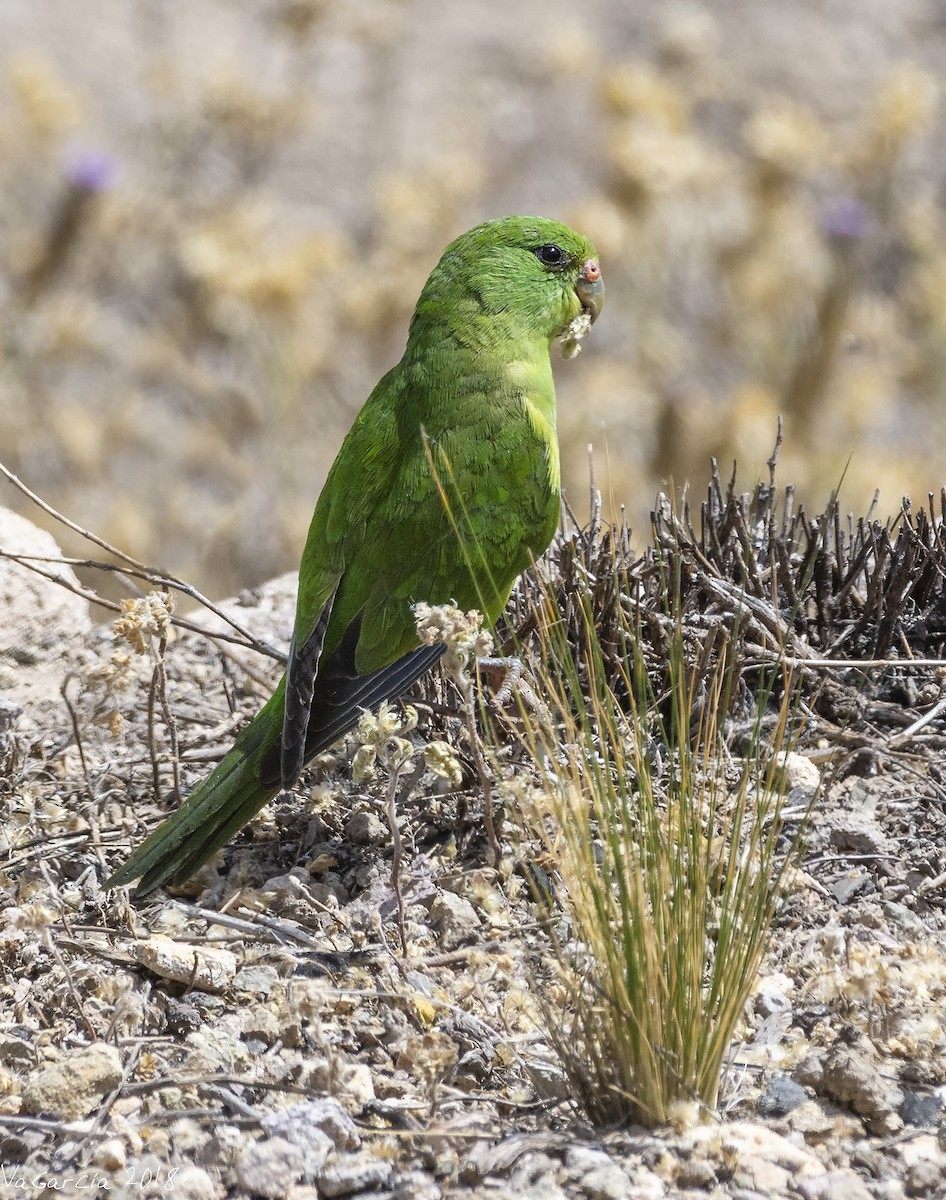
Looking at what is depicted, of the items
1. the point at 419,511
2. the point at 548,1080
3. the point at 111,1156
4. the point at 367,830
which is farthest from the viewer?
the point at 419,511

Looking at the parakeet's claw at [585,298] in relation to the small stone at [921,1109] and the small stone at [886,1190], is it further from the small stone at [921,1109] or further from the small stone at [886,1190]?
the small stone at [886,1190]

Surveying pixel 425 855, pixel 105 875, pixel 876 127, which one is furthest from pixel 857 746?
pixel 876 127

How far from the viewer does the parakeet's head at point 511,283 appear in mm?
3416

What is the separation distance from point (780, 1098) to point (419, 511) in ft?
5.03

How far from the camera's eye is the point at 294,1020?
2.31 m

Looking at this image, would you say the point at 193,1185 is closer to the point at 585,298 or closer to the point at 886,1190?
the point at 886,1190

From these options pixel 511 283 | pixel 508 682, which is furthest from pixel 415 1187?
pixel 511 283

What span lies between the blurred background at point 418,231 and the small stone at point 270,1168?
296cm

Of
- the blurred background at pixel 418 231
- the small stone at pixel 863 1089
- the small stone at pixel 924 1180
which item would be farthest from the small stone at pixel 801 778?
the blurred background at pixel 418 231

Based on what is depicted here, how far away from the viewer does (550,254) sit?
354cm

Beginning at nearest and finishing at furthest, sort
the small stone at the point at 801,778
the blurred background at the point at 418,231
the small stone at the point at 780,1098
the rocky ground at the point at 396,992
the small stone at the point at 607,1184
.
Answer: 1. the small stone at the point at 607,1184
2. the rocky ground at the point at 396,992
3. the small stone at the point at 780,1098
4. the small stone at the point at 801,778
5. the blurred background at the point at 418,231

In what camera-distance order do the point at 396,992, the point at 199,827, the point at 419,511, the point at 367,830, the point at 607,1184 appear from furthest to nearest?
the point at 419,511
the point at 367,830
the point at 199,827
the point at 396,992
the point at 607,1184

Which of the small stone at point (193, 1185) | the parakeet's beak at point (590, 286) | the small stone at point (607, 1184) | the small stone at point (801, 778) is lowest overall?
the small stone at point (193, 1185)

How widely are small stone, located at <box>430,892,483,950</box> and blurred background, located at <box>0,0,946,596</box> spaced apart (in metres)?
2.17
